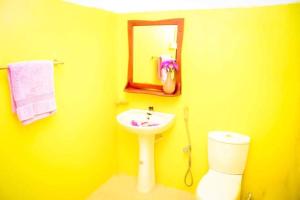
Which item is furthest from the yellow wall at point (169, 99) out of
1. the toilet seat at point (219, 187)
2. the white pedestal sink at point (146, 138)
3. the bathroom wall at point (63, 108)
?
the toilet seat at point (219, 187)

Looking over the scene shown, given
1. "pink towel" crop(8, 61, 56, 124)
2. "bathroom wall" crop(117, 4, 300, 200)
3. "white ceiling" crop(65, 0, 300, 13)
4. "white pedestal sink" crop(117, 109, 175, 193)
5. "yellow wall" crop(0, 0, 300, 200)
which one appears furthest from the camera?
"white pedestal sink" crop(117, 109, 175, 193)

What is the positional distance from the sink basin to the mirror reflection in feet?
1.07

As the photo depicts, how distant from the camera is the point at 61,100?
185 centimetres

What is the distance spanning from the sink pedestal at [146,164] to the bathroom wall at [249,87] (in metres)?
0.30

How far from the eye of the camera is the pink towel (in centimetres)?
141

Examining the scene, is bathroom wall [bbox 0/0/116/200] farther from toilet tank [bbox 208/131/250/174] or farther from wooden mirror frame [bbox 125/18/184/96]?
toilet tank [bbox 208/131/250/174]

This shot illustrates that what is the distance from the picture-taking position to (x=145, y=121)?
2287mm

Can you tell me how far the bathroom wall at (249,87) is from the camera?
1.80 metres

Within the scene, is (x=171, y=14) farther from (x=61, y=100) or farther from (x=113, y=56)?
(x=61, y=100)

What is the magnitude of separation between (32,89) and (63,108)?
0.40 m

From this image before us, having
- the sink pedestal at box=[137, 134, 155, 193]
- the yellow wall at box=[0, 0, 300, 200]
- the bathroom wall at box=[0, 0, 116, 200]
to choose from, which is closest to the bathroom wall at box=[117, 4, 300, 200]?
the yellow wall at box=[0, 0, 300, 200]

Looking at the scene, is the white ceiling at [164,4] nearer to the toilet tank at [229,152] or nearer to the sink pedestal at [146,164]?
the toilet tank at [229,152]

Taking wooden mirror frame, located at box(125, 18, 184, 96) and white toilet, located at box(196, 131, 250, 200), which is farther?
wooden mirror frame, located at box(125, 18, 184, 96)

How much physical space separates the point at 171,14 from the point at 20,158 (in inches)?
66.5
